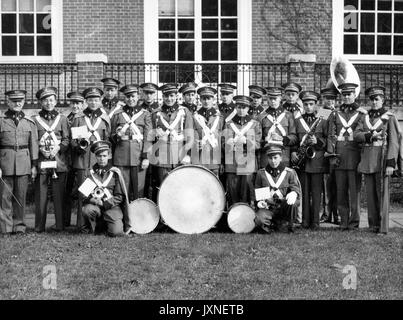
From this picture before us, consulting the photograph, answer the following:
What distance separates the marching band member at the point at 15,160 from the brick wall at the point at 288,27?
7.85 meters

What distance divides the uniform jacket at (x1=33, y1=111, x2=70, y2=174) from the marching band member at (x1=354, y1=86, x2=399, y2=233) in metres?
4.36

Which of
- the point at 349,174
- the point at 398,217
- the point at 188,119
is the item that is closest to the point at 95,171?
the point at 188,119

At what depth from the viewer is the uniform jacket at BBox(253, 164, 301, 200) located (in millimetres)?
9906

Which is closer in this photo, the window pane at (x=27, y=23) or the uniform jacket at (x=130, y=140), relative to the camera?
the uniform jacket at (x=130, y=140)

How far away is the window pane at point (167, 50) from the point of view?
1695 cm

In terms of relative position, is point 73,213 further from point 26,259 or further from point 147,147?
point 26,259

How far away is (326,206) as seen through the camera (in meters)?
12.4

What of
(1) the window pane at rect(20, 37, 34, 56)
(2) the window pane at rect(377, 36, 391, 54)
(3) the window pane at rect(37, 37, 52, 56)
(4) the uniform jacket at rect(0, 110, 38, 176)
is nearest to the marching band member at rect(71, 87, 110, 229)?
(4) the uniform jacket at rect(0, 110, 38, 176)

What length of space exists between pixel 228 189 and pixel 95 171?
2.04m

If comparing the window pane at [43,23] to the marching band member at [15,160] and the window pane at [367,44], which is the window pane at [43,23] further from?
the window pane at [367,44]

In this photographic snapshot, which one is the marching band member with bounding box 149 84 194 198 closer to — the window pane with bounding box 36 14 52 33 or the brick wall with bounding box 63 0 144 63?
the brick wall with bounding box 63 0 144 63

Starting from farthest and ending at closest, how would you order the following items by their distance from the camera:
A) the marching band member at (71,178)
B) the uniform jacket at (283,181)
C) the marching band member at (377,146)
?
the marching band member at (71,178) → the marching band member at (377,146) → the uniform jacket at (283,181)

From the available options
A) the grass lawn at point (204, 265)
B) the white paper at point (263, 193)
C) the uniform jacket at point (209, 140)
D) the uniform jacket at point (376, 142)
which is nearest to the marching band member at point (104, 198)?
the grass lawn at point (204, 265)

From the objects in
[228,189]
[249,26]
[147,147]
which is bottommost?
[228,189]
